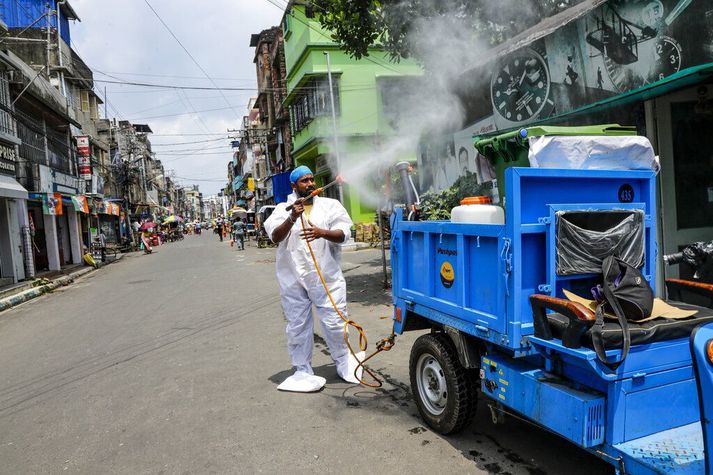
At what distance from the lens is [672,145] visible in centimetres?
624

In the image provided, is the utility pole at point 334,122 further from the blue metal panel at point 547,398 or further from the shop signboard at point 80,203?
the blue metal panel at point 547,398

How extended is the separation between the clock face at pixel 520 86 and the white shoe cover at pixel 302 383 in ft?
19.4

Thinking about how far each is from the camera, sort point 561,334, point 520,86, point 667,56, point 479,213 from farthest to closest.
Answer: point 520,86, point 667,56, point 479,213, point 561,334

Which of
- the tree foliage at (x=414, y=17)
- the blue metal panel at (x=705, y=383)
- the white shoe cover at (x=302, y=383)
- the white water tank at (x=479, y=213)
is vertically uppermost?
the tree foliage at (x=414, y=17)

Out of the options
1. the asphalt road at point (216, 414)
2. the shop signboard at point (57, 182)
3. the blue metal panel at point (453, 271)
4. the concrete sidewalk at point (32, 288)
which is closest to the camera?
the blue metal panel at point (453, 271)

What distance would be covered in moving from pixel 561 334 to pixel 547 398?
355 millimetres

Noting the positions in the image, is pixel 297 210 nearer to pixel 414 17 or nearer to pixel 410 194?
pixel 410 194

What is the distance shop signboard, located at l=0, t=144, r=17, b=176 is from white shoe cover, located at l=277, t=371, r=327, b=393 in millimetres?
14534

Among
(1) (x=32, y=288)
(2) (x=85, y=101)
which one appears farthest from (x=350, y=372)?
(2) (x=85, y=101)

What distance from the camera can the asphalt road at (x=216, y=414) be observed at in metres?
3.22

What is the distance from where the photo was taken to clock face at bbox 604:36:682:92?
5812 millimetres

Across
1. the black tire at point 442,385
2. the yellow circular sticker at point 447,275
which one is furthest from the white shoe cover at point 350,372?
the yellow circular sticker at point 447,275

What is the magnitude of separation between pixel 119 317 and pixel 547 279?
8315 millimetres

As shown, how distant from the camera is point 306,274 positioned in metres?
4.52
